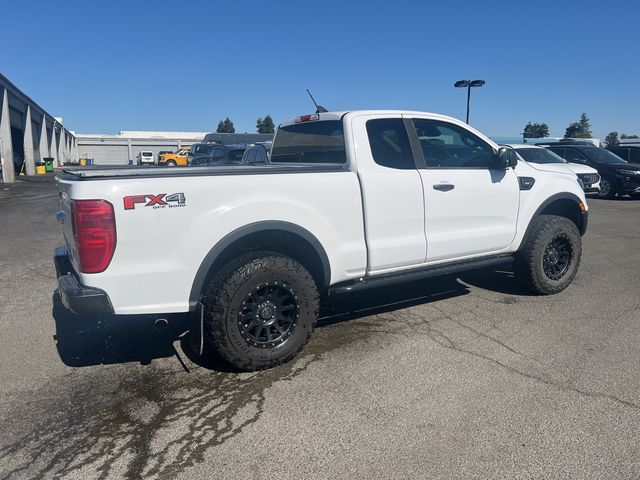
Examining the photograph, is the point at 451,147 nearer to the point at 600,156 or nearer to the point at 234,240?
the point at 234,240

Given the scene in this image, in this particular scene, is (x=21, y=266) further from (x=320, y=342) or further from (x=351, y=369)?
(x=351, y=369)

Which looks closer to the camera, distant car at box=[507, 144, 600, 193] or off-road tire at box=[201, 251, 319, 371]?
off-road tire at box=[201, 251, 319, 371]

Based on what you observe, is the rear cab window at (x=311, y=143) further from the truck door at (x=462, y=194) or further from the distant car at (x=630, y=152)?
the distant car at (x=630, y=152)

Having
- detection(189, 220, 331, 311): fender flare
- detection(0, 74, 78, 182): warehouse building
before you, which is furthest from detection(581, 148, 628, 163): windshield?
detection(0, 74, 78, 182): warehouse building

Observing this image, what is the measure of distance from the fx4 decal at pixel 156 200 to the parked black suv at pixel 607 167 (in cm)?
1660

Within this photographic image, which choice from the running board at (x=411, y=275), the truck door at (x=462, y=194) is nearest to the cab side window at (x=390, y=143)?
the truck door at (x=462, y=194)

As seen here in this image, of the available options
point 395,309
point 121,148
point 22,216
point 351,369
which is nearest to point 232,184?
point 351,369

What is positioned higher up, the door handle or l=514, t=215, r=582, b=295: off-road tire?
the door handle

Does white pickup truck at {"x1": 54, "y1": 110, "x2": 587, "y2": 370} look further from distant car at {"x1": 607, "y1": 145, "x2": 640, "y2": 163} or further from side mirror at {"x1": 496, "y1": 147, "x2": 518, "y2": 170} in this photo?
distant car at {"x1": 607, "y1": 145, "x2": 640, "y2": 163}

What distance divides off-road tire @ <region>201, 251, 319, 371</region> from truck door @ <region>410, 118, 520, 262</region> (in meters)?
1.39

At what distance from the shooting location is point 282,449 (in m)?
2.83

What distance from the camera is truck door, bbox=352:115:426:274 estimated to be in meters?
4.17

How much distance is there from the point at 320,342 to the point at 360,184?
1.41 meters

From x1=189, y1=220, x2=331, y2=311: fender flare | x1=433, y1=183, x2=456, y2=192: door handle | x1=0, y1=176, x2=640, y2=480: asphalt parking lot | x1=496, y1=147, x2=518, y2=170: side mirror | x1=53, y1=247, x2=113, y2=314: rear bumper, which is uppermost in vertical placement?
x1=496, y1=147, x2=518, y2=170: side mirror
